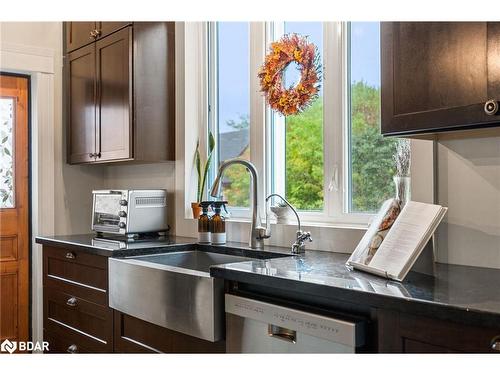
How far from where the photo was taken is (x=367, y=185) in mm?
2354

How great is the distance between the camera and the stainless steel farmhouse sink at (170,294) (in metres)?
1.84

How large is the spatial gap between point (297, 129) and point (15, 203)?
222 centimetres

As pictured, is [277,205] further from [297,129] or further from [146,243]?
[146,243]

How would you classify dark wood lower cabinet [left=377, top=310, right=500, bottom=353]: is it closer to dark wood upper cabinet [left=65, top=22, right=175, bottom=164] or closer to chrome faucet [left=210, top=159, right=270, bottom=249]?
chrome faucet [left=210, top=159, right=270, bottom=249]

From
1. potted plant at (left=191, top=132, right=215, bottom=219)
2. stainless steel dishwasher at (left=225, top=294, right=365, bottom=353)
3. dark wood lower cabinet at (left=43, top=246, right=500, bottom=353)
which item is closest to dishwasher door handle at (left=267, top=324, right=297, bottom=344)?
stainless steel dishwasher at (left=225, top=294, right=365, bottom=353)

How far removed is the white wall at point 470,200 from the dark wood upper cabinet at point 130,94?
1757 mm

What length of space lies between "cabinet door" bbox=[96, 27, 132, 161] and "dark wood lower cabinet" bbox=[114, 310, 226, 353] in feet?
3.51

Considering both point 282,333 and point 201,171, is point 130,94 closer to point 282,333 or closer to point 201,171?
point 201,171

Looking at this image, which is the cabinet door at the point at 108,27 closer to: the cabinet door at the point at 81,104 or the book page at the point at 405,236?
the cabinet door at the point at 81,104

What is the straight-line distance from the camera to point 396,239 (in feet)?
5.36

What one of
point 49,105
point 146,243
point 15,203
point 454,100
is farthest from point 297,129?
point 15,203

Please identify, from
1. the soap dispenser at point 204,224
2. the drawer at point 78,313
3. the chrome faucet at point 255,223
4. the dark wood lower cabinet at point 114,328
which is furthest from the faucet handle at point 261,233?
the drawer at point 78,313

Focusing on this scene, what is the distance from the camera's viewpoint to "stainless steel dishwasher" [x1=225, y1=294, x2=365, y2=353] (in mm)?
1412
